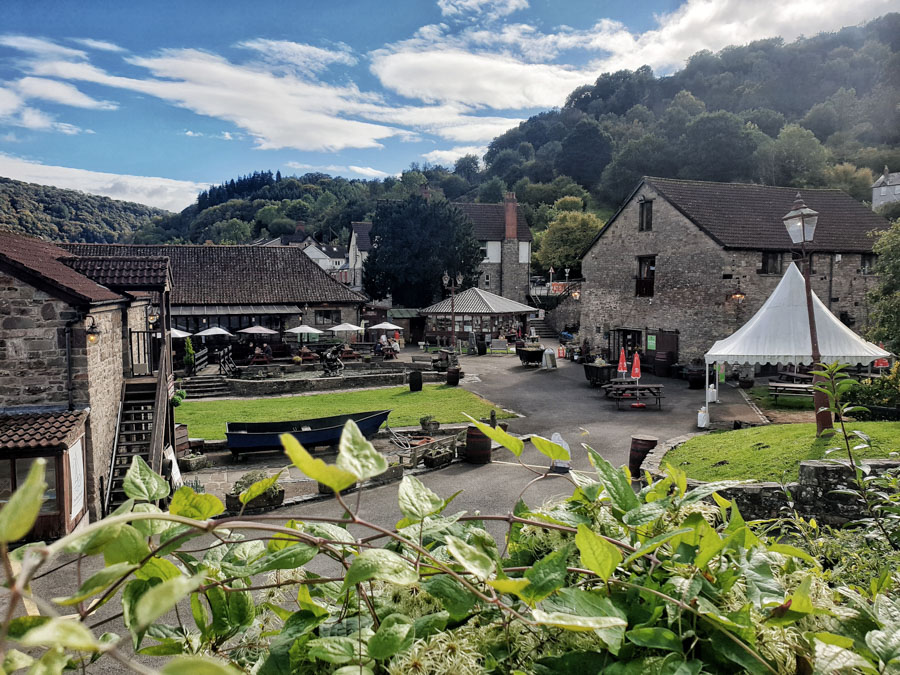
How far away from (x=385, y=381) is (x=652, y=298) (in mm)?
14034

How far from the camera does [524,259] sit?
189 feet

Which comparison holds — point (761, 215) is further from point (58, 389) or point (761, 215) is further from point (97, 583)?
point (97, 583)

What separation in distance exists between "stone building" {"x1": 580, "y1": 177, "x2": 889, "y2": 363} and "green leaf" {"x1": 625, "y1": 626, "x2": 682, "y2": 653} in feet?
90.8

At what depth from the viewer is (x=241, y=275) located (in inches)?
1523

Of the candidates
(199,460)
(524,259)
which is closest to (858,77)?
(524,259)

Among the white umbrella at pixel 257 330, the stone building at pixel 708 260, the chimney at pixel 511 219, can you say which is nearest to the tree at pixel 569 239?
the chimney at pixel 511 219

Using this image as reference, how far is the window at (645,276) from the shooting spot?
30000 millimetres

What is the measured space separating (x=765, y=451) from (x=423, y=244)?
38415 millimetres

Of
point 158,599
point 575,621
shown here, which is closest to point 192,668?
point 158,599

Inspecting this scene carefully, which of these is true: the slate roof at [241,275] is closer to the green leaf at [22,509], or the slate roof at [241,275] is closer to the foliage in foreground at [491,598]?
the foliage in foreground at [491,598]

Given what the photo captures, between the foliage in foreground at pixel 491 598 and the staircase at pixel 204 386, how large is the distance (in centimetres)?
2643

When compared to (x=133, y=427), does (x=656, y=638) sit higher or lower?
higher

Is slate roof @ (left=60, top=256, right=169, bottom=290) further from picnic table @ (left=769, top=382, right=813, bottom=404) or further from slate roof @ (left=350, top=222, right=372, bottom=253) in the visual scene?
slate roof @ (left=350, top=222, right=372, bottom=253)

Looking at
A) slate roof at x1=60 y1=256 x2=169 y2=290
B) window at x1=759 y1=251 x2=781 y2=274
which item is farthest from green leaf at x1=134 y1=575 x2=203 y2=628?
window at x1=759 y1=251 x2=781 y2=274
